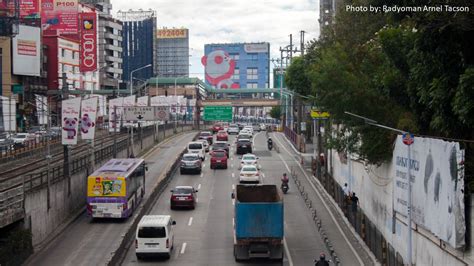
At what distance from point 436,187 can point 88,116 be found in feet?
86.3

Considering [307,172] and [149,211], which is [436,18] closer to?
[149,211]

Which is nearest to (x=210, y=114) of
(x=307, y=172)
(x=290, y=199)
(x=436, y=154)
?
(x=307, y=172)

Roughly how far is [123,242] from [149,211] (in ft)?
35.8

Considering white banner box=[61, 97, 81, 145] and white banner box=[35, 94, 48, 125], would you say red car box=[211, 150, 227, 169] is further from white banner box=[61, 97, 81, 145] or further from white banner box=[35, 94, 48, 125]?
white banner box=[61, 97, 81, 145]

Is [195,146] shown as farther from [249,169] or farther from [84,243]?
[84,243]

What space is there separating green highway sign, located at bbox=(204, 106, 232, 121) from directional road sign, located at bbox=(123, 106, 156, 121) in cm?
3274

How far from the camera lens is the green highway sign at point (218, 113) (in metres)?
103

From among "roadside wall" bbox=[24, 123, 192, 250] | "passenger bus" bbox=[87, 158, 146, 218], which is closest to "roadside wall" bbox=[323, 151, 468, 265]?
"passenger bus" bbox=[87, 158, 146, 218]

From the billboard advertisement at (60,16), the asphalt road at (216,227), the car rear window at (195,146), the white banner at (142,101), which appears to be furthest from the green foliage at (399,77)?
the billboard advertisement at (60,16)

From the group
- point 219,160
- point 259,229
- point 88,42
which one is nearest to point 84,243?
point 259,229

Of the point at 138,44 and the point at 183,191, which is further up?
the point at 138,44

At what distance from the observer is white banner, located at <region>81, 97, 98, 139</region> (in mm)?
40844

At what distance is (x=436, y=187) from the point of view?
20875mm

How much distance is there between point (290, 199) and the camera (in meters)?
45.8
